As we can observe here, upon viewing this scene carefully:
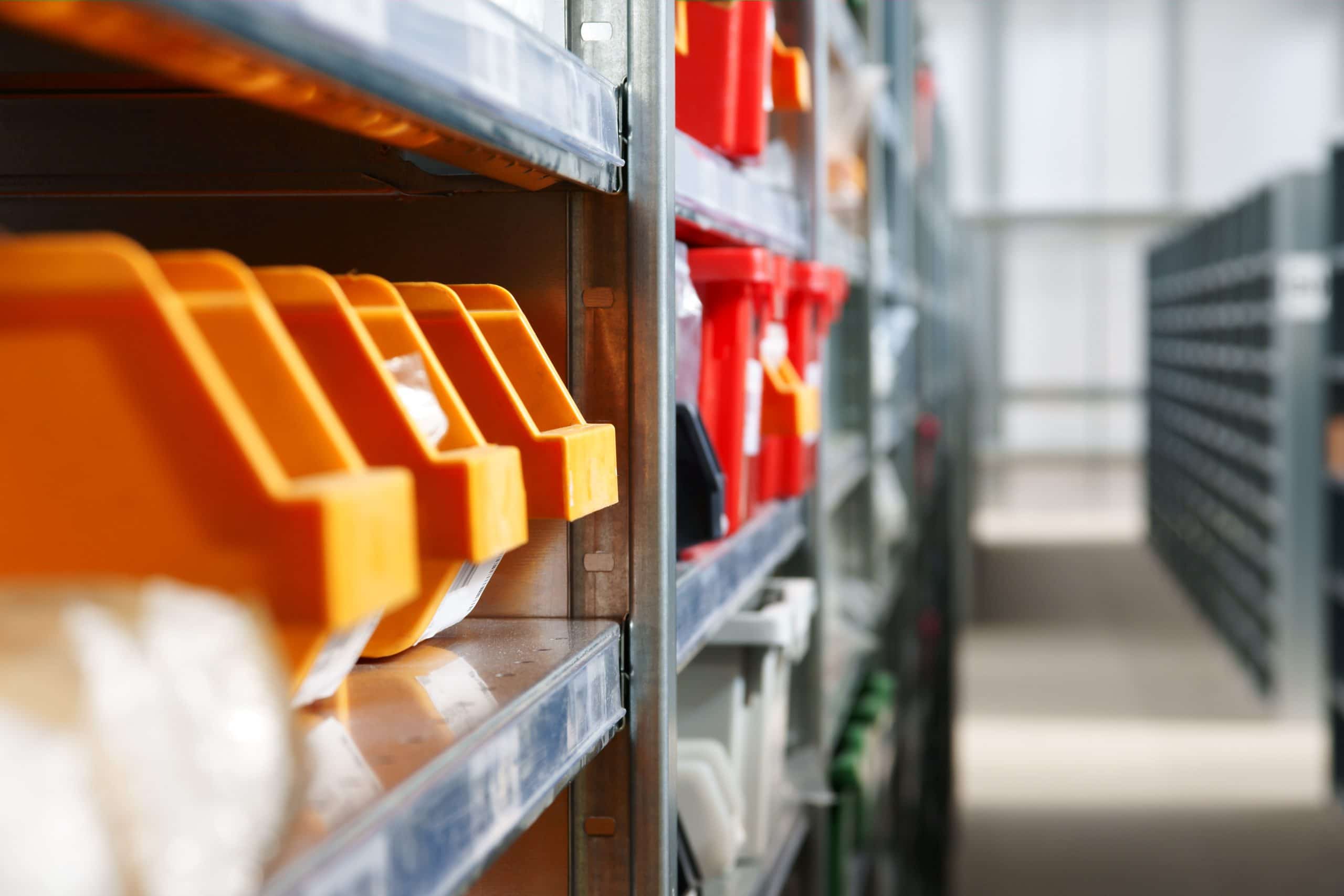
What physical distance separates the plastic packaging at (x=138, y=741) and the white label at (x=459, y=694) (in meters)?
0.24

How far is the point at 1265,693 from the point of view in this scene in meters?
7.39

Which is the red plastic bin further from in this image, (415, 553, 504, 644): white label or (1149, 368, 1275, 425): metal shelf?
(1149, 368, 1275, 425): metal shelf

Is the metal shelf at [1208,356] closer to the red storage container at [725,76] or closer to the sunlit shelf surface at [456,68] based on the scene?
the red storage container at [725,76]

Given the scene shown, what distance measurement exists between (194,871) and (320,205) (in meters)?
0.71

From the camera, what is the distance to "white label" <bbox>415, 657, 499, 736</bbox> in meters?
0.83

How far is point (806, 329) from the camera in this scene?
6.93 ft

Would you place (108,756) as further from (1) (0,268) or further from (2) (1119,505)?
(2) (1119,505)

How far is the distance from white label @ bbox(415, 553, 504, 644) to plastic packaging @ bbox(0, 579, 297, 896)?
0.38 meters

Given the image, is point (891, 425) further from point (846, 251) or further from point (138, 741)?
point (138, 741)

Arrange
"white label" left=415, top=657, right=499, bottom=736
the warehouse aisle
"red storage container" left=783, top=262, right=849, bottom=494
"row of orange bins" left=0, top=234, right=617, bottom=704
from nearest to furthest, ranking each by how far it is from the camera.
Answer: "row of orange bins" left=0, top=234, right=617, bottom=704
"white label" left=415, top=657, right=499, bottom=736
"red storage container" left=783, top=262, right=849, bottom=494
the warehouse aisle

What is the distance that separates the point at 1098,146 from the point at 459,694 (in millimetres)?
16296

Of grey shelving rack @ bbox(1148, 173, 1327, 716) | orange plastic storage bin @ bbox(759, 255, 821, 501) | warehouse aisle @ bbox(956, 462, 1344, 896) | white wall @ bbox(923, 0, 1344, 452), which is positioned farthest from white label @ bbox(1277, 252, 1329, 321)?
white wall @ bbox(923, 0, 1344, 452)

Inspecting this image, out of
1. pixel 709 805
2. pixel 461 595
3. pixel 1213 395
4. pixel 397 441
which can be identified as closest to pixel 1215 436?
pixel 1213 395

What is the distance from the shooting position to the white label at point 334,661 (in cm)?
76
